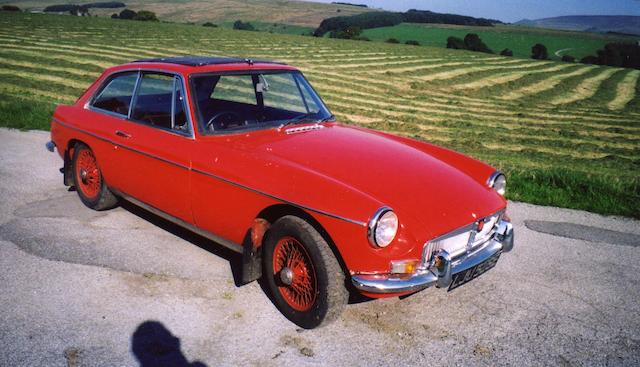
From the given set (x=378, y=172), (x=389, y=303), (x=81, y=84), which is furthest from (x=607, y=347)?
(x=81, y=84)

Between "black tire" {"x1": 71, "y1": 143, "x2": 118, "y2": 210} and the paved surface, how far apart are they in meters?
0.26

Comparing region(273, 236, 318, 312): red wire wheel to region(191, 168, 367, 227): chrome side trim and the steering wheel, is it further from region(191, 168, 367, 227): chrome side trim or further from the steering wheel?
the steering wheel

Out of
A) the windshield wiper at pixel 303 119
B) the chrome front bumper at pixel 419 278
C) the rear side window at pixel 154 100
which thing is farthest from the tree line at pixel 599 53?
the chrome front bumper at pixel 419 278

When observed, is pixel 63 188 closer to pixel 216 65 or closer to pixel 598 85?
pixel 216 65

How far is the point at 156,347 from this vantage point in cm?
279

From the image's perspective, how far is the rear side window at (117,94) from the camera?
14.4 feet

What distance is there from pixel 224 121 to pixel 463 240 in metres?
2.01

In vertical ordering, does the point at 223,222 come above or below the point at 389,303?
above

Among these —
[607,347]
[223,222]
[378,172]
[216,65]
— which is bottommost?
[607,347]

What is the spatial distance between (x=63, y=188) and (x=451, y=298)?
4.41 meters

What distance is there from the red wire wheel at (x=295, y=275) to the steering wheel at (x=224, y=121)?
44.1 inches

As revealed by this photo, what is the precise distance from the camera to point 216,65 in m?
3.94

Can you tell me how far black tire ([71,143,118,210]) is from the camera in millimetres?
4633

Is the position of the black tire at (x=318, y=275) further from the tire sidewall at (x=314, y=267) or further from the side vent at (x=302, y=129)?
the side vent at (x=302, y=129)
